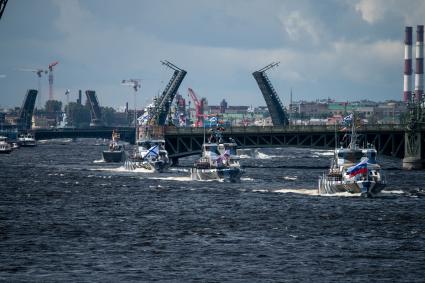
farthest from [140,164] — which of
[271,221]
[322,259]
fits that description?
[322,259]

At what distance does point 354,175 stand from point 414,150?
59060 mm

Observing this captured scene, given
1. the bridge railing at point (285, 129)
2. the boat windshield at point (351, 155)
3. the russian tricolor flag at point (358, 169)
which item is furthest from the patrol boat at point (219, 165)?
the russian tricolor flag at point (358, 169)

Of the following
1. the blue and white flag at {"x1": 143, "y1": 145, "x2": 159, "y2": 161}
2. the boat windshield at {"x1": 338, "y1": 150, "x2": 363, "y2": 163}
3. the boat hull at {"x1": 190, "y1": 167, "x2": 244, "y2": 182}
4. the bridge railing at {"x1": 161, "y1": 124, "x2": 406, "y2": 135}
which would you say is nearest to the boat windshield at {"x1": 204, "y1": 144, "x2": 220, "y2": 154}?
the boat hull at {"x1": 190, "y1": 167, "x2": 244, "y2": 182}

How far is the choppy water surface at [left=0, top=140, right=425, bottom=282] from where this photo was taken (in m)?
66.6

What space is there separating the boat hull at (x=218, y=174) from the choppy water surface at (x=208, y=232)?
3.10 meters

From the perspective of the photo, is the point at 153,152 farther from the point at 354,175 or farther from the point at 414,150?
the point at 354,175

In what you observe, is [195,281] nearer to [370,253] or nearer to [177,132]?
[370,253]

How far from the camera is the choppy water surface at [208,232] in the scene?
6656 centimetres

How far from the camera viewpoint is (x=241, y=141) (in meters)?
180

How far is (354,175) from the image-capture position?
11494cm

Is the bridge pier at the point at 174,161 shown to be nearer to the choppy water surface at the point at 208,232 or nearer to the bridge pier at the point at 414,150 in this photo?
the bridge pier at the point at 414,150

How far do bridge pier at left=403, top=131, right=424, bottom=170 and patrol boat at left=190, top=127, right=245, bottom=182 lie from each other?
2909 centimetres

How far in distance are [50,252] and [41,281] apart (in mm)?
10492

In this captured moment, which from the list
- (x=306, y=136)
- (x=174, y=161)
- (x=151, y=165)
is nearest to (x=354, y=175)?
(x=306, y=136)
